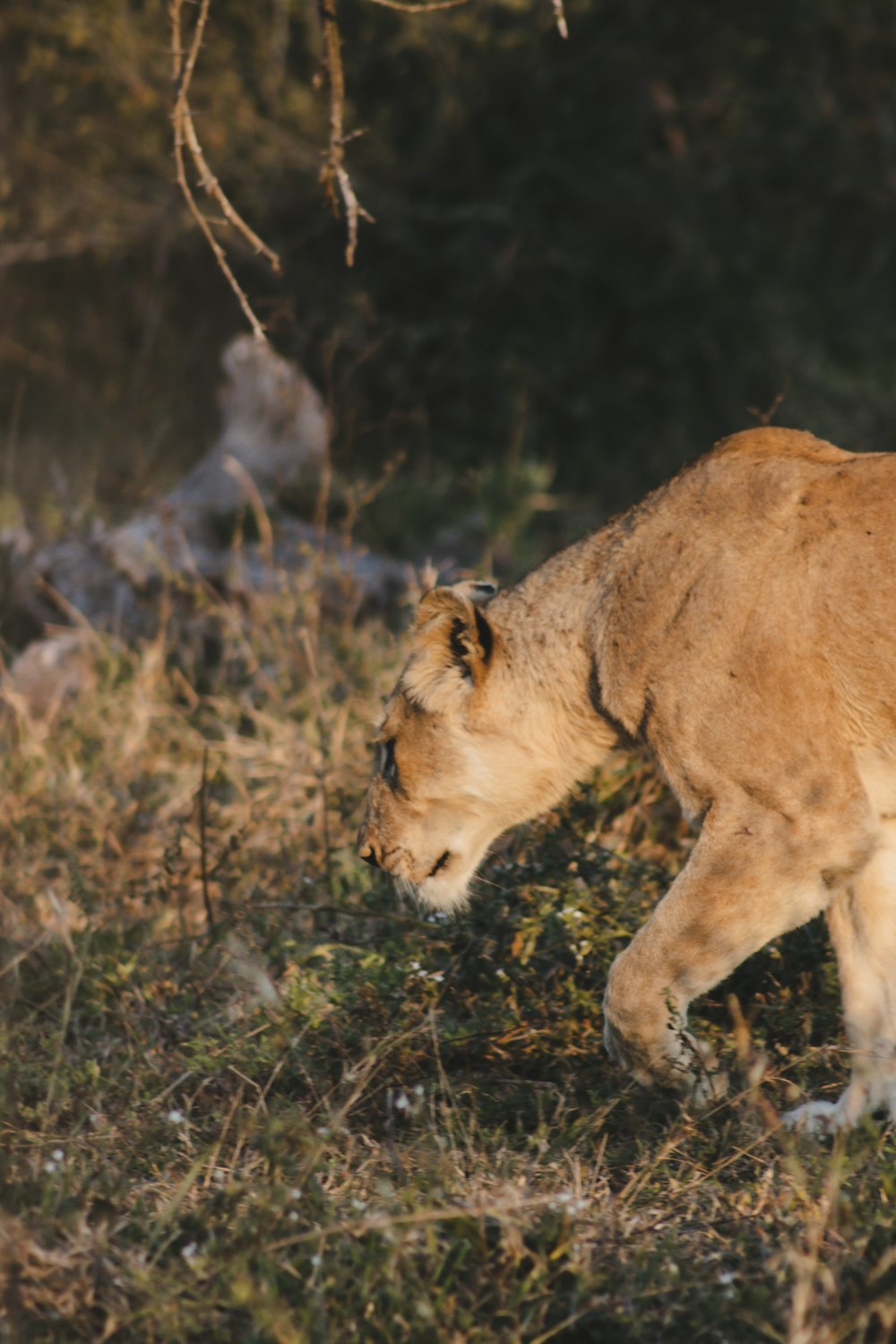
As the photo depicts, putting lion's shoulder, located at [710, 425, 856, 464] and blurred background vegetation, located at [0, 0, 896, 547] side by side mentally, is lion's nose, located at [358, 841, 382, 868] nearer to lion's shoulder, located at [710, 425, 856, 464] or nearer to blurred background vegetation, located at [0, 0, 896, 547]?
lion's shoulder, located at [710, 425, 856, 464]

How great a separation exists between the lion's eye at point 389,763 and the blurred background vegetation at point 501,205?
6201 mm

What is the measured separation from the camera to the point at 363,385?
1075cm

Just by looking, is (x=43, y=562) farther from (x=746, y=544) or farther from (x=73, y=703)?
(x=746, y=544)

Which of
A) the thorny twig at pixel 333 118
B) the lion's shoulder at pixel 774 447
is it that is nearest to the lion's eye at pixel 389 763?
the lion's shoulder at pixel 774 447

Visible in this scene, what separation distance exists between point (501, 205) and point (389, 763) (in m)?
7.85

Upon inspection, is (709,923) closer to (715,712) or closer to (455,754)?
(715,712)

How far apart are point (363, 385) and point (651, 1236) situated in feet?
27.0

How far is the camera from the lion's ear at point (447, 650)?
4145 millimetres

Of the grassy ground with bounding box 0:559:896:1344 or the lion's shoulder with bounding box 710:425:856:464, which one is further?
the lion's shoulder with bounding box 710:425:856:464

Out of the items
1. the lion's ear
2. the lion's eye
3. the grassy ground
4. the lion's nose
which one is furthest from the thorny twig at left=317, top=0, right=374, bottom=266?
the grassy ground

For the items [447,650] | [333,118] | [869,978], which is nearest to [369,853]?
[447,650]

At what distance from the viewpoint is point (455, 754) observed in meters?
4.27

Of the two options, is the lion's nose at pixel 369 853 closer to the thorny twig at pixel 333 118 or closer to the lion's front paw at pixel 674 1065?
the lion's front paw at pixel 674 1065

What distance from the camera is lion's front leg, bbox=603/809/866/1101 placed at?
3615 mm
